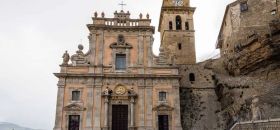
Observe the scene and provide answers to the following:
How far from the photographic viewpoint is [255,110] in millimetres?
26641

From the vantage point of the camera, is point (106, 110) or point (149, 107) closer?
point (106, 110)

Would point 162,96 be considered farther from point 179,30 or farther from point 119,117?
point 179,30

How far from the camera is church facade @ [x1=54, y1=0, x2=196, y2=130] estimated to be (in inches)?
1109

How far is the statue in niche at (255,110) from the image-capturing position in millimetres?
26172

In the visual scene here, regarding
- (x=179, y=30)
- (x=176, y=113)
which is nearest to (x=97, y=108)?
(x=176, y=113)

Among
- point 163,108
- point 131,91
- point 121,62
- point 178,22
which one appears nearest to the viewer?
point 163,108


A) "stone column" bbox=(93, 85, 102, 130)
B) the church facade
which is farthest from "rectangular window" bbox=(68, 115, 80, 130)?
"stone column" bbox=(93, 85, 102, 130)

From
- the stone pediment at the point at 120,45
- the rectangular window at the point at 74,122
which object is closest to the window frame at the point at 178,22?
the stone pediment at the point at 120,45

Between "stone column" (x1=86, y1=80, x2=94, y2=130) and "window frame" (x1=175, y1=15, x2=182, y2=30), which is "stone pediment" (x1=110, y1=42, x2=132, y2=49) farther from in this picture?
"window frame" (x1=175, y1=15, x2=182, y2=30)

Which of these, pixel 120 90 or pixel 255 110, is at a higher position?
pixel 120 90

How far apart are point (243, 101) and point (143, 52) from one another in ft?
33.6

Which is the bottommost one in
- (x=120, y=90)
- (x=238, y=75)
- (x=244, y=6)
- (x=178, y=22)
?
(x=120, y=90)

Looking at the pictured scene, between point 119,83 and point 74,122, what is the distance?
205 inches

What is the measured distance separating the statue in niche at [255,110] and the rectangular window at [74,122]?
14.7 meters
